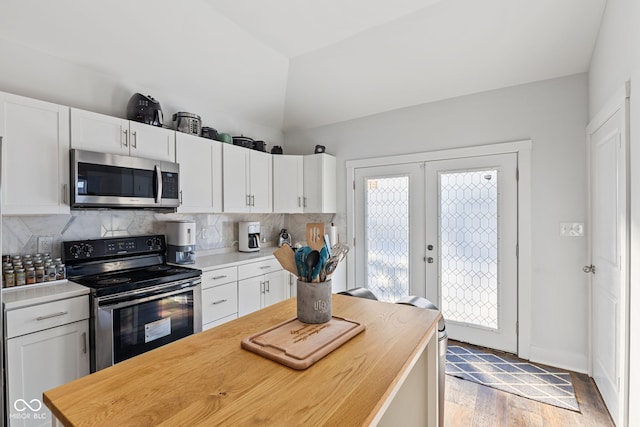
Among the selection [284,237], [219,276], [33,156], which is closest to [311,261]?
[219,276]

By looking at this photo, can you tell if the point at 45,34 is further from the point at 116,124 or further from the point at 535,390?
the point at 535,390

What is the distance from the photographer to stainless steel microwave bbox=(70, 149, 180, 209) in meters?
2.18

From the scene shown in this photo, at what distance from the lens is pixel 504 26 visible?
97.1 inches

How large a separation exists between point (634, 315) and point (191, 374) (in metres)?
2.20

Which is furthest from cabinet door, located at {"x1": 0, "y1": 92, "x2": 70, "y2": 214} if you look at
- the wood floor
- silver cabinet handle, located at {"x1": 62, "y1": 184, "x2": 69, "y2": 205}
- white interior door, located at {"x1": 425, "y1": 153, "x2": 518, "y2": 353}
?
white interior door, located at {"x1": 425, "y1": 153, "x2": 518, "y2": 353}

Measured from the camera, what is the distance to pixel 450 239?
3.27 metres

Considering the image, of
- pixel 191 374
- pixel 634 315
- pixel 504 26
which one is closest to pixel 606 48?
pixel 504 26

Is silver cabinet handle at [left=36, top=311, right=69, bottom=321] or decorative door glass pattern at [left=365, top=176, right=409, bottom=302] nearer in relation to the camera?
silver cabinet handle at [left=36, top=311, right=69, bottom=321]

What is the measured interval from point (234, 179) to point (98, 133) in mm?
1290

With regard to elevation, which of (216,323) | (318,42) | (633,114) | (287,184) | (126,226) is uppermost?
(318,42)

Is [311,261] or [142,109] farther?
[142,109]

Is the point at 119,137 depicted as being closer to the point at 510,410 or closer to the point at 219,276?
the point at 219,276

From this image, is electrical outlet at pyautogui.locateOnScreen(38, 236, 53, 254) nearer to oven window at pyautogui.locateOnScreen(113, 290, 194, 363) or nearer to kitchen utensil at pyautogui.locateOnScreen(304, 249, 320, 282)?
oven window at pyautogui.locateOnScreen(113, 290, 194, 363)

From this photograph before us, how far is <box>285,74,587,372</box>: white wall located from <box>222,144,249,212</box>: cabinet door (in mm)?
2280
